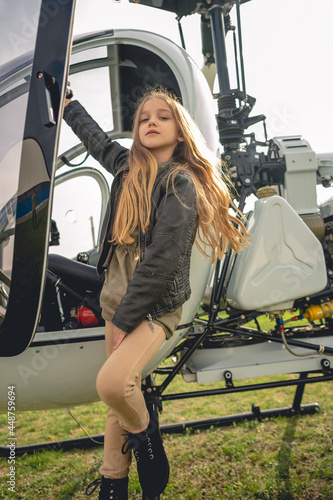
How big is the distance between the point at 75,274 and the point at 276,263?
3.39 ft

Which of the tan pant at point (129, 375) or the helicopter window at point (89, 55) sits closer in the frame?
the tan pant at point (129, 375)

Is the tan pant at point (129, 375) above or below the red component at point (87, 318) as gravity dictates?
below

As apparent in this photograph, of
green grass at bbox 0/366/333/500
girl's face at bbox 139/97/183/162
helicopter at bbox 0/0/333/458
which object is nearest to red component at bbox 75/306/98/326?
helicopter at bbox 0/0/333/458

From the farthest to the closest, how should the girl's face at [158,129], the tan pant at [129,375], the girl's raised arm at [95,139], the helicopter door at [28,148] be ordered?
the girl's raised arm at [95,139]
the girl's face at [158,129]
the helicopter door at [28,148]
the tan pant at [129,375]

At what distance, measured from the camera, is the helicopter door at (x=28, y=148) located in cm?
128

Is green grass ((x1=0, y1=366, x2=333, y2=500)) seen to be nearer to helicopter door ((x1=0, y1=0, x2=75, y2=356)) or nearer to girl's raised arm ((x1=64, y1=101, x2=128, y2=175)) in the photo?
helicopter door ((x1=0, y1=0, x2=75, y2=356))

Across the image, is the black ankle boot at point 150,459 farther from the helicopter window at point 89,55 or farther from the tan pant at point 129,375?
the helicopter window at point 89,55

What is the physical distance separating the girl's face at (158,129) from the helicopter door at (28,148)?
1.15 ft

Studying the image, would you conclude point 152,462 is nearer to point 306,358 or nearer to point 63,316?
point 63,316

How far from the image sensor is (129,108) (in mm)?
2547

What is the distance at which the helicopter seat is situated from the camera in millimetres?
1815

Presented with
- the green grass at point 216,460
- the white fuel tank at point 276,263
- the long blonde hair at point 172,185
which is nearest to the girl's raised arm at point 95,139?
the long blonde hair at point 172,185

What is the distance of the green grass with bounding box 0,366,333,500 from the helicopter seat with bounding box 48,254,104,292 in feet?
3.69

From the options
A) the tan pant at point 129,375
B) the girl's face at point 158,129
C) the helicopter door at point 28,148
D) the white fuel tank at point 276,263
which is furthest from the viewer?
the white fuel tank at point 276,263
